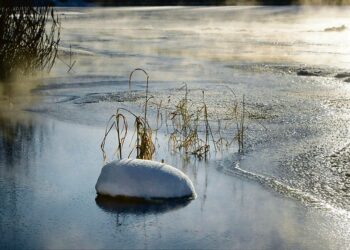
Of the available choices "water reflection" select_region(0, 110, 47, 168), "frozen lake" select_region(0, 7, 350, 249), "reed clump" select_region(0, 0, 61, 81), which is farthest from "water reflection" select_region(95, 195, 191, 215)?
"reed clump" select_region(0, 0, 61, 81)

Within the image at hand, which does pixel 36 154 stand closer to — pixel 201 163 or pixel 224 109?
pixel 201 163

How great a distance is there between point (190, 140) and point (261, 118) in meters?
1.56

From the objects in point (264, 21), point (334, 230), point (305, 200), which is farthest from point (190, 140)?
point (264, 21)

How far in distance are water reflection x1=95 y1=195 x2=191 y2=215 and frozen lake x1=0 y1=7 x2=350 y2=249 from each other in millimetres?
14

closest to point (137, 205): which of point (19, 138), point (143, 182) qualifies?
point (143, 182)

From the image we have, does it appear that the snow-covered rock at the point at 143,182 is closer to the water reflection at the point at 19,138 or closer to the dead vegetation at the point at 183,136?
the dead vegetation at the point at 183,136

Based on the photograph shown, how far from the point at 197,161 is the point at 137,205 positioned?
124 cm

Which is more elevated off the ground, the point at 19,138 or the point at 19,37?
the point at 19,37

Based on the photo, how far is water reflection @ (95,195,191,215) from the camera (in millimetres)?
4117

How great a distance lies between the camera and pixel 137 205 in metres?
4.22

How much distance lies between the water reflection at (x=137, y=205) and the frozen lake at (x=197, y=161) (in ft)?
0.04

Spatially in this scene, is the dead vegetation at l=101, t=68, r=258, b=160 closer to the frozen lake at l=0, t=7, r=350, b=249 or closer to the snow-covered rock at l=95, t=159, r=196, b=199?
the frozen lake at l=0, t=7, r=350, b=249

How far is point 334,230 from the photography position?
150 inches

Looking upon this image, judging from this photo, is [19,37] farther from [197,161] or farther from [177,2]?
[177,2]
